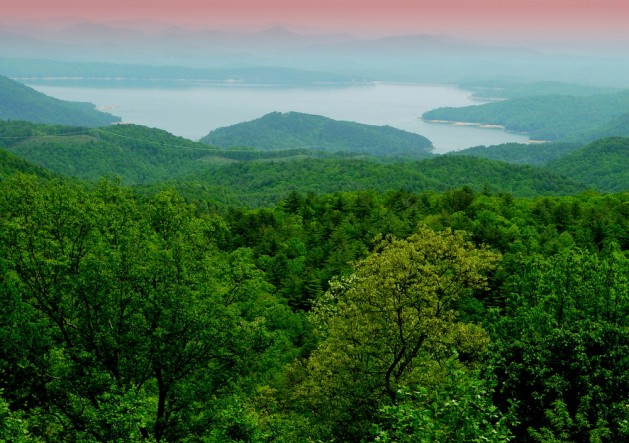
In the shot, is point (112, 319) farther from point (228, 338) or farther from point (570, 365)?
point (570, 365)

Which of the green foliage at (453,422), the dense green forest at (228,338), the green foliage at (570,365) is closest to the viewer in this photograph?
the green foliage at (453,422)

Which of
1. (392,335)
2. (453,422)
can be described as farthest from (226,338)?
(453,422)

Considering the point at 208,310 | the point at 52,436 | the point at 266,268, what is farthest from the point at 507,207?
the point at 52,436

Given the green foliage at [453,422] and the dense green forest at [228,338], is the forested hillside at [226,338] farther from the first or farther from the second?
the green foliage at [453,422]

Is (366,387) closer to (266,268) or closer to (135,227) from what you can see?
(135,227)

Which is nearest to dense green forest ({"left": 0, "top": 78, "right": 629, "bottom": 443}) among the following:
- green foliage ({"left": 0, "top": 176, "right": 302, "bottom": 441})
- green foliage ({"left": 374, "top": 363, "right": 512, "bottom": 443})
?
green foliage ({"left": 0, "top": 176, "right": 302, "bottom": 441})

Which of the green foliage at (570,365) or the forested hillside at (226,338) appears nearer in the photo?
the green foliage at (570,365)

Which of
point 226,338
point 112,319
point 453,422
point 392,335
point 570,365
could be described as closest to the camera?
point 453,422

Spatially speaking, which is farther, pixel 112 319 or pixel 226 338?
pixel 226 338

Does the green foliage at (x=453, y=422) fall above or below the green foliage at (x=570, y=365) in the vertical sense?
above

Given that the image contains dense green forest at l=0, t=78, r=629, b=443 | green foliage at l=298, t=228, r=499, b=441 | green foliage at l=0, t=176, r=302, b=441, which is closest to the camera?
dense green forest at l=0, t=78, r=629, b=443

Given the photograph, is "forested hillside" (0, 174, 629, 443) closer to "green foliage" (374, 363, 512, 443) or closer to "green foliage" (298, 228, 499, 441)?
"green foliage" (298, 228, 499, 441)

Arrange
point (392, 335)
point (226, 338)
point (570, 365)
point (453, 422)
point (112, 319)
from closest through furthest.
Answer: point (453, 422)
point (570, 365)
point (112, 319)
point (226, 338)
point (392, 335)

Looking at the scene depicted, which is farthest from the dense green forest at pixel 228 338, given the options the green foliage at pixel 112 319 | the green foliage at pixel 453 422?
the green foliage at pixel 453 422
